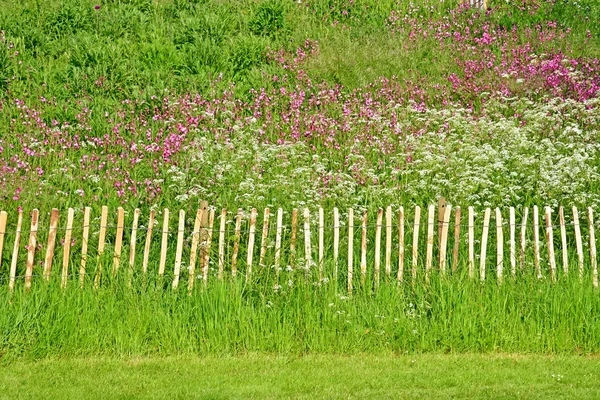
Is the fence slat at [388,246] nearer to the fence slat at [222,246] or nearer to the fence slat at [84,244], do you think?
the fence slat at [222,246]

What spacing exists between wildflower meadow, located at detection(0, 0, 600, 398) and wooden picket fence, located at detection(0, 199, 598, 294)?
1.3 inches

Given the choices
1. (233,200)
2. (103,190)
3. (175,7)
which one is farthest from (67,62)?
(233,200)

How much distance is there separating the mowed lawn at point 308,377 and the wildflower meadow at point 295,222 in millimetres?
29

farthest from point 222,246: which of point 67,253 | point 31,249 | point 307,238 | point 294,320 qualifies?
point 31,249

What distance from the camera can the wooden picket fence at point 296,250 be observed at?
828 centimetres

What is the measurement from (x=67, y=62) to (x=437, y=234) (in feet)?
30.3

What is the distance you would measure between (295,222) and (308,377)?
6.63 feet

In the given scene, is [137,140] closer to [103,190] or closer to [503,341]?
[103,190]

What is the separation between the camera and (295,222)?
8.49 meters

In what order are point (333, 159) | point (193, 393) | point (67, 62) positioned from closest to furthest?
1. point (193, 393)
2. point (333, 159)
3. point (67, 62)

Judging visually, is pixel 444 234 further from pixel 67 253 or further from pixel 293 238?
pixel 67 253

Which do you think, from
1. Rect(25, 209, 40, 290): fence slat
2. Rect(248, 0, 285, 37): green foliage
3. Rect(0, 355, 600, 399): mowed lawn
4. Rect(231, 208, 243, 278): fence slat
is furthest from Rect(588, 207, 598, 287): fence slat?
Rect(248, 0, 285, 37): green foliage

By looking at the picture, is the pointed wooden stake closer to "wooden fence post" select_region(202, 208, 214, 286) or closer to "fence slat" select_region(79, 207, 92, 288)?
"wooden fence post" select_region(202, 208, 214, 286)

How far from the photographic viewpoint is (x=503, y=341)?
7.98m
